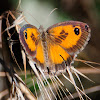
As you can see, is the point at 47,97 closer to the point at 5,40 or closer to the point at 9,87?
the point at 9,87

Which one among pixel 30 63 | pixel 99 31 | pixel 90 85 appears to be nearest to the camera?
pixel 30 63

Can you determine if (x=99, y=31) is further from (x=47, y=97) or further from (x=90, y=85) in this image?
(x=47, y=97)

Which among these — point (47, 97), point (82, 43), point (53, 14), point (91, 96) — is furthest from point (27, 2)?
point (91, 96)

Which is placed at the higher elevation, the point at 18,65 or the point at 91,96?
the point at 18,65

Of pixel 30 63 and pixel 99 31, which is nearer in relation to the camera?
pixel 30 63

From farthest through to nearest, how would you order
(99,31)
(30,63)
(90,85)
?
(99,31) < (90,85) < (30,63)

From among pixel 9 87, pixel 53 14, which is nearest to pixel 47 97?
pixel 9 87

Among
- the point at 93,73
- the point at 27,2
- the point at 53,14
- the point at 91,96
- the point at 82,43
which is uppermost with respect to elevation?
the point at 27,2
